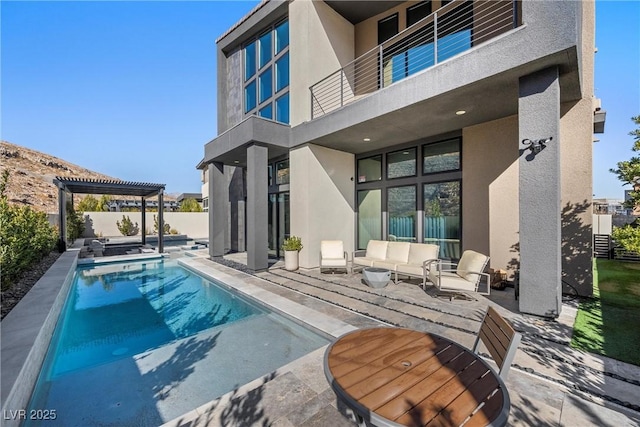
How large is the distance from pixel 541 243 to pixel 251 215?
7436 millimetres

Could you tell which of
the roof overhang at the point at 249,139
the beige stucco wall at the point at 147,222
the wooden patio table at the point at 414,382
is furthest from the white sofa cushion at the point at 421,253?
the beige stucco wall at the point at 147,222

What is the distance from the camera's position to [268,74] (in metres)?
11.8

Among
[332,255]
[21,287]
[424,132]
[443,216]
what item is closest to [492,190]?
[443,216]

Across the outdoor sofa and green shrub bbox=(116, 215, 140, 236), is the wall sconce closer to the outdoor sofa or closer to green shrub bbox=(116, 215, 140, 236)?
the outdoor sofa

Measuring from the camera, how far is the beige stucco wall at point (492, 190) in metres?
6.87

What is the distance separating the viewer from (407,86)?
20.0ft

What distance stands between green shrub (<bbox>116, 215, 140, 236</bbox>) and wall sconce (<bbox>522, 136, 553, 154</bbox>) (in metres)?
26.4

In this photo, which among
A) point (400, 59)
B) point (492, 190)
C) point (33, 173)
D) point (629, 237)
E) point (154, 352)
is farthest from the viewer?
point (33, 173)

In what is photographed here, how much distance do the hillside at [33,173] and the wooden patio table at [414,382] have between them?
29.5 meters

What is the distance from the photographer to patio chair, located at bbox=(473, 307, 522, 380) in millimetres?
2061

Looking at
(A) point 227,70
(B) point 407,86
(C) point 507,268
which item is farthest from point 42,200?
(C) point 507,268

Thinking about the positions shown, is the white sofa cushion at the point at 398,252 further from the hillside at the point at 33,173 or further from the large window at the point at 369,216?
the hillside at the point at 33,173

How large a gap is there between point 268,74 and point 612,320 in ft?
43.0

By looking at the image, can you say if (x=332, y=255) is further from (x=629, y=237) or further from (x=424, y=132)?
(x=629, y=237)
